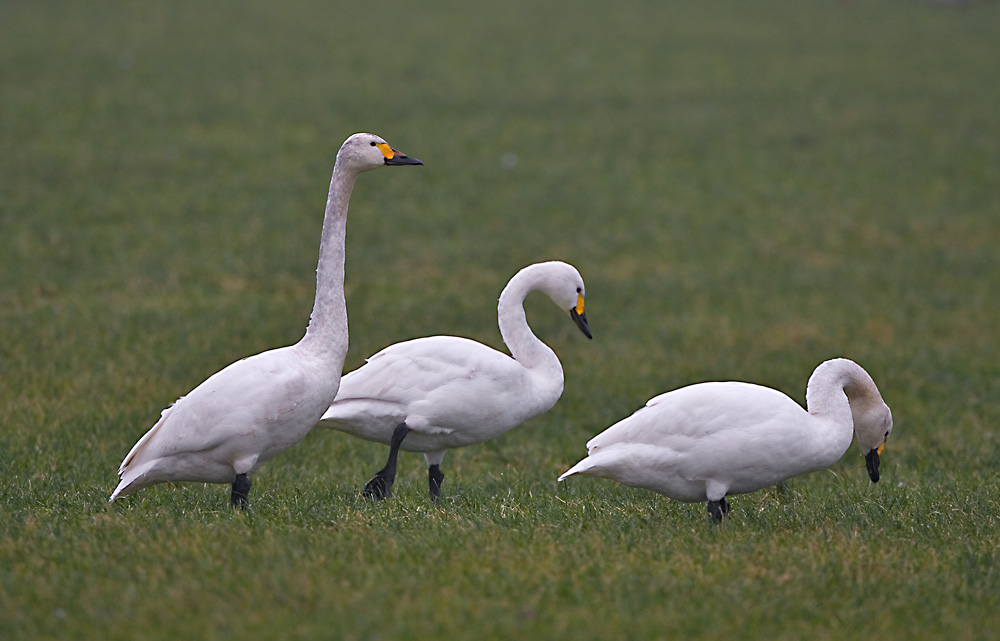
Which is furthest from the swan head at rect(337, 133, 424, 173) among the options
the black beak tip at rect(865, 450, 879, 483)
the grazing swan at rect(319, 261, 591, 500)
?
the black beak tip at rect(865, 450, 879, 483)

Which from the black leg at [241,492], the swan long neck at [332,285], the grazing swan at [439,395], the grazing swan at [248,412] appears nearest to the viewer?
the grazing swan at [248,412]

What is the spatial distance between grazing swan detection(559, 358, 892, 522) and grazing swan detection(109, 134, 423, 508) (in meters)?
1.29

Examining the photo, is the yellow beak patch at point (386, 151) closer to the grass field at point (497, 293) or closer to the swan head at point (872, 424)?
the grass field at point (497, 293)

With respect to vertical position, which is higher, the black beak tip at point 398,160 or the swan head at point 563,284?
the black beak tip at point 398,160

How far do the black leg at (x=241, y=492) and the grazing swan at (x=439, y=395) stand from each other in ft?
2.59

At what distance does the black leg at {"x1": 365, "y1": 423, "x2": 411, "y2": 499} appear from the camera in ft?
20.7

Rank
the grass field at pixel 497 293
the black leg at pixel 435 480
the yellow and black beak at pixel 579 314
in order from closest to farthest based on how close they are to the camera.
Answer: the grass field at pixel 497 293 < the black leg at pixel 435 480 < the yellow and black beak at pixel 579 314

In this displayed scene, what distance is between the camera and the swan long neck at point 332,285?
588 cm

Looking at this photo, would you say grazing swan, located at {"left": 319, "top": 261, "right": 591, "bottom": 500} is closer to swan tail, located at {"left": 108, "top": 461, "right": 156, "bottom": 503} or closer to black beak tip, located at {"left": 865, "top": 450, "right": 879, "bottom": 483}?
swan tail, located at {"left": 108, "top": 461, "right": 156, "bottom": 503}

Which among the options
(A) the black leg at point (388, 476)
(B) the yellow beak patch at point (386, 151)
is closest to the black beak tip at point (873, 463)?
(A) the black leg at point (388, 476)

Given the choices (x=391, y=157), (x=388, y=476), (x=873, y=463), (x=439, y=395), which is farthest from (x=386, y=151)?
(x=873, y=463)

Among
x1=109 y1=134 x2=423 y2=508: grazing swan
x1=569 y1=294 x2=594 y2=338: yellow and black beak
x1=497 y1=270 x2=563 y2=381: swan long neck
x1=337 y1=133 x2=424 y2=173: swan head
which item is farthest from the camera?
x1=569 y1=294 x2=594 y2=338: yellow and black beak

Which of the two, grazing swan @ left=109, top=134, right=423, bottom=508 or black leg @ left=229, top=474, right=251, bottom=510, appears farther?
black leg @ left=229, top=474, right=251, bottom=510

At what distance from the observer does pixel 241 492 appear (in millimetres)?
5746
